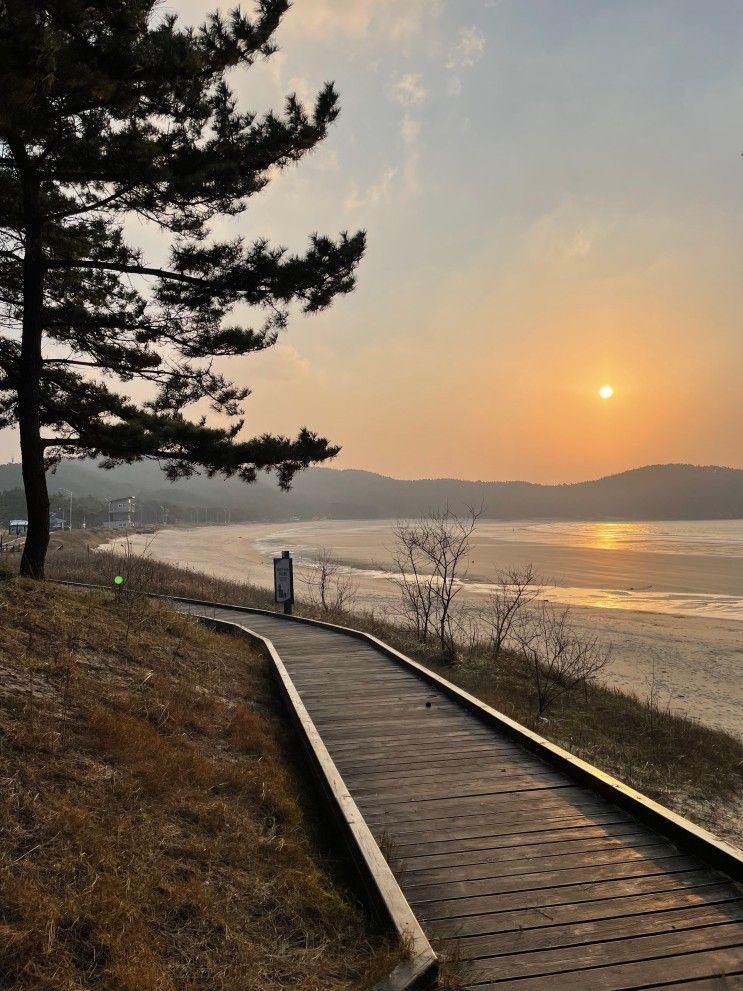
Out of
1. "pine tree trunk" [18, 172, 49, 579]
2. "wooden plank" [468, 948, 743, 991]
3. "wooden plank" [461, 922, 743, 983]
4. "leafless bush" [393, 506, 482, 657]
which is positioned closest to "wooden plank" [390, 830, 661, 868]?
"wooden plank" [461, 922, 743, 983]

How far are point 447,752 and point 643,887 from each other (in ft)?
7.86

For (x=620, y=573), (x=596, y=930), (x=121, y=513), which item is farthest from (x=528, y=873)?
(x=121, y=513)

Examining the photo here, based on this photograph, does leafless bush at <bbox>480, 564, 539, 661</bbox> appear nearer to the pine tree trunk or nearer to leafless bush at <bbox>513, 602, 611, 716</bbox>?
leafless bush at <bbox>513, 602, 611, 716</bbox>

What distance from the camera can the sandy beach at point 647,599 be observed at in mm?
15570

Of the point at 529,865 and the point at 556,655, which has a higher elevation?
the point at 529,865

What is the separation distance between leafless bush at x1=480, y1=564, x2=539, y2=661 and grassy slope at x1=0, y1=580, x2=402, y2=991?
351 inches

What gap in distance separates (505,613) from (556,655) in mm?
2301

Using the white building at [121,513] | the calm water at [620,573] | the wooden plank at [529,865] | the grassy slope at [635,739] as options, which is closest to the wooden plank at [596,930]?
the wooden plank at [529,865]

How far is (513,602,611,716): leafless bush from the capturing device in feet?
37.5

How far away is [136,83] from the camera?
7.62m

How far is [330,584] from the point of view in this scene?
35500 mm

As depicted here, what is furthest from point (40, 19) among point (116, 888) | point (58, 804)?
point (116, 888)

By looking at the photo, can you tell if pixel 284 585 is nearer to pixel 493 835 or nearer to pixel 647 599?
pixel 493 835

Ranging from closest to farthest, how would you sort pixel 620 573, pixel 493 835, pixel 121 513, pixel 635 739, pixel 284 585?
pixel 493 835 < pixel 635 739 < pixel 284 585 < pixel 620 573 < pixel 121 513
